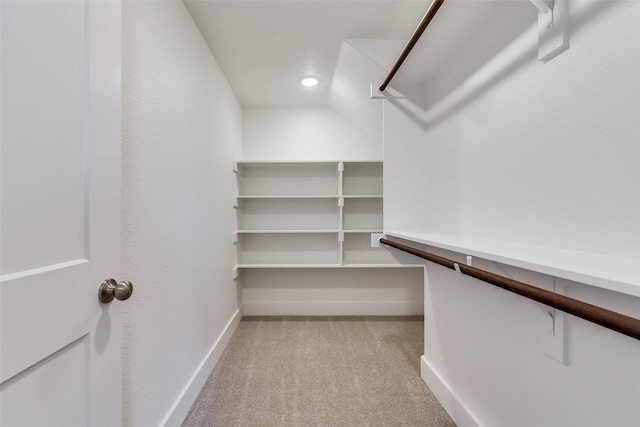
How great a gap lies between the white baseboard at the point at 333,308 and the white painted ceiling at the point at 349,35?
2074 millimetres

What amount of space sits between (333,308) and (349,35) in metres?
2.37

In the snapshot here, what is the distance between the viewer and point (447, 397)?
1396mm

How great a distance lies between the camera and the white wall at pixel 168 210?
1.01m

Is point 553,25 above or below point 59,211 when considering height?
above

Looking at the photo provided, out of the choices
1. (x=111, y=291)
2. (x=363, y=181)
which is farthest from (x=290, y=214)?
(x=111, y=291)

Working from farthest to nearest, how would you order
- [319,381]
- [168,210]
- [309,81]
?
1. [309,81]
2. [319,381]
3. [168,210]

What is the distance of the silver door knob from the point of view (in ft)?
2.26

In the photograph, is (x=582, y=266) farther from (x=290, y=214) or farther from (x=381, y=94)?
(x=290, y=214)

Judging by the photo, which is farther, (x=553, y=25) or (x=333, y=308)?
(x=333, y=308)

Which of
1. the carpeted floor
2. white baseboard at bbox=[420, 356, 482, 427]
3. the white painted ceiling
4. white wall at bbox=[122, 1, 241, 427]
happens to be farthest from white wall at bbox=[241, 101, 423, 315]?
white baseboard at bbox=[420, 356, 482, 427]

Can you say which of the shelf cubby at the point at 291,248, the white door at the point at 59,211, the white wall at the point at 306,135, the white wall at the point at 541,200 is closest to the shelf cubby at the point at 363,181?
the white wall at the point at 306,135

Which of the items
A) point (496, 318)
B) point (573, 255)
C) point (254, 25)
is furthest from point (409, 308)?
point (254, 25)

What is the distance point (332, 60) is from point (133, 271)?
1.82 metres

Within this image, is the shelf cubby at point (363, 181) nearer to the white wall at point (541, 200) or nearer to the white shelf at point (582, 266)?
the white wall at point (541, 200)
